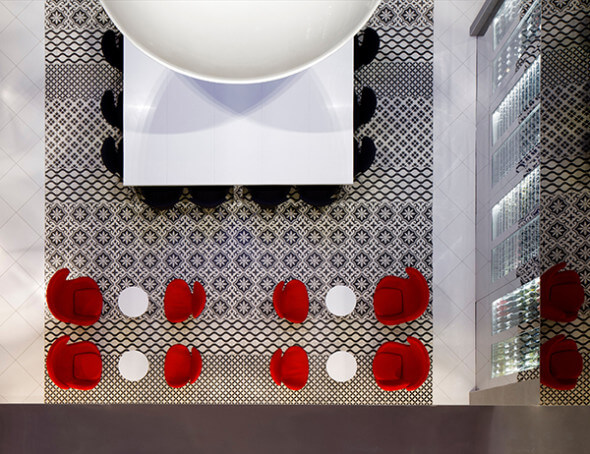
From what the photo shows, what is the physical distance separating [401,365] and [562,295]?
101 centimetres

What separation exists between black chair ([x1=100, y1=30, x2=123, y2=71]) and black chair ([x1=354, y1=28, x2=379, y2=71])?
141 centimetres

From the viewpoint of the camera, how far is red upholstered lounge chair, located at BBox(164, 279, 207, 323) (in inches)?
122

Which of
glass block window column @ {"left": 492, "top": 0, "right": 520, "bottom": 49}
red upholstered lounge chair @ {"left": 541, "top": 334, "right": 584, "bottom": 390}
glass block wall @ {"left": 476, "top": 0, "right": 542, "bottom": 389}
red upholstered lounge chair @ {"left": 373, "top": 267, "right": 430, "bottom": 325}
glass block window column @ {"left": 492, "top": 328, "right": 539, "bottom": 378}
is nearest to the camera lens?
glass block window column @ {"left": 492, "top": 328, "right": 539, "bottom": 378}

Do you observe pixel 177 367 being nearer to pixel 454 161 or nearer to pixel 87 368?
pixel 87 368

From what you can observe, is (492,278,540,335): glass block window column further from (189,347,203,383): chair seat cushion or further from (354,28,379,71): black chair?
(189,347,203,383): chair seat cushion

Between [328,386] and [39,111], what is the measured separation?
8.34 feet

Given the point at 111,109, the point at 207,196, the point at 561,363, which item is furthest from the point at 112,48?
the point at 561,363

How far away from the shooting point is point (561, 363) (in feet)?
9.60

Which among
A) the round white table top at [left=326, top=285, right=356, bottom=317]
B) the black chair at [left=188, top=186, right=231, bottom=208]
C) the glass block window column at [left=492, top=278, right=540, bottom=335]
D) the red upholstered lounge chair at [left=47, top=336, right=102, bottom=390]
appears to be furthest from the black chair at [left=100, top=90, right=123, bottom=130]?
the glass block window column at [left=492, top=278, right=540, bottom=335]

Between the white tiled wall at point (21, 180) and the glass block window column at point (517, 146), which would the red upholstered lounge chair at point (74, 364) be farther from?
the glass block window column at point (517, 146)

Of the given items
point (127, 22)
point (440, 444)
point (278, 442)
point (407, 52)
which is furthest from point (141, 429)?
point (407, 52)

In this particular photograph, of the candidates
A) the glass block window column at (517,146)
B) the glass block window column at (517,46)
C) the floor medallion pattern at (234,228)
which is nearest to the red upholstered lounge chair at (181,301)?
the floor medallion pattern at (234,228)

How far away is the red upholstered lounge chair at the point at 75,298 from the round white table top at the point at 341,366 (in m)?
1.44

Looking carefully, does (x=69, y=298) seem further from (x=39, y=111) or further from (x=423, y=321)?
(x=423, y=321)
